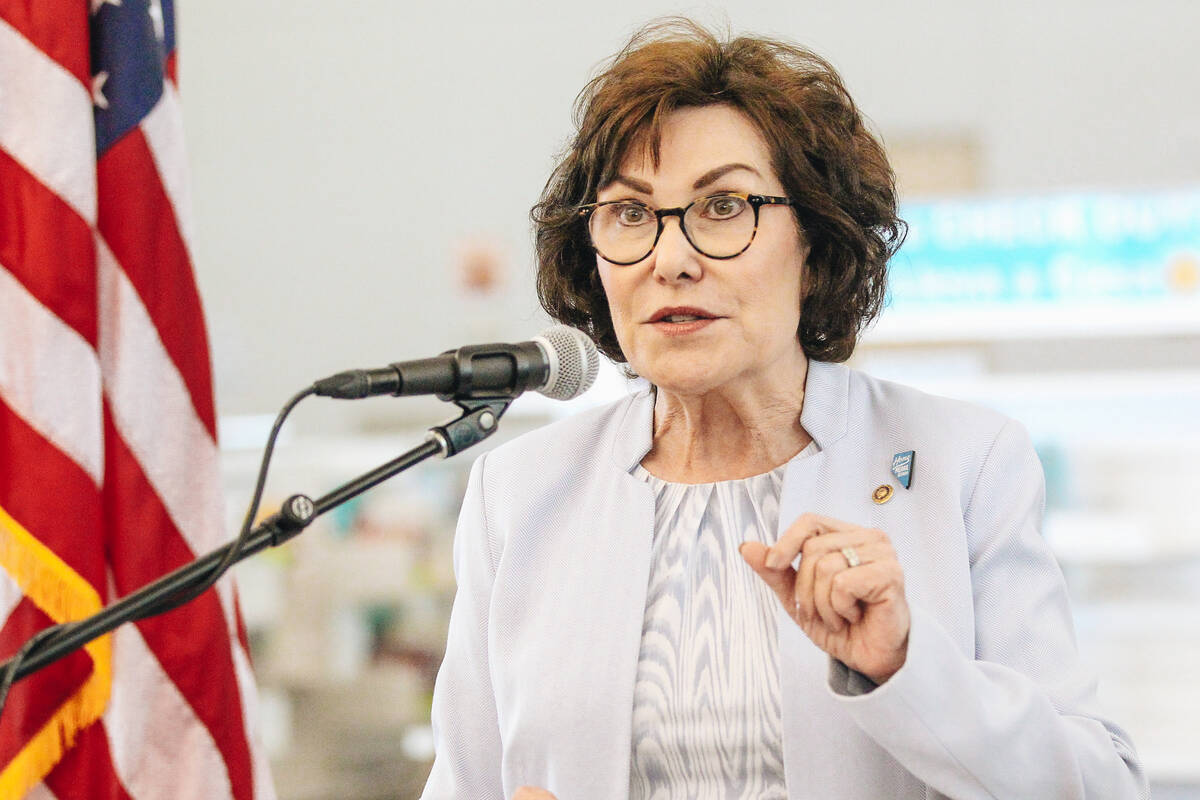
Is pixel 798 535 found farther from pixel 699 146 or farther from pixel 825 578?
pixel 699 146

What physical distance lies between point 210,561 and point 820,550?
511 millimetres

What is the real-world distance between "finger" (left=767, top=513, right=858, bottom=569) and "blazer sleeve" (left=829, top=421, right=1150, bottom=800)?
109 millimetres

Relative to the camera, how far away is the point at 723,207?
1393mm

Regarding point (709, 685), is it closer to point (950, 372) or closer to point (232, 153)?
point (950, 372)

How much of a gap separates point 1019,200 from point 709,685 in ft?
10.7

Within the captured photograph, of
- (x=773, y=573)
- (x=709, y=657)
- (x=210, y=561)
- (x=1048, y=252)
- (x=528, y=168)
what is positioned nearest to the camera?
(x=210, y=561)

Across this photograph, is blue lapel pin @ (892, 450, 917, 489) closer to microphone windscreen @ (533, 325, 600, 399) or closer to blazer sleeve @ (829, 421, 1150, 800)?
blazer sleeve @ (829, 421, 1150, 800)

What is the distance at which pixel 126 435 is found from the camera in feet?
5.53

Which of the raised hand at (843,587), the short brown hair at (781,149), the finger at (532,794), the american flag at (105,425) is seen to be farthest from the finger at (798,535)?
the american flag at (105,425)

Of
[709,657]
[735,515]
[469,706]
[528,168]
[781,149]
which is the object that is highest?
[528,168]

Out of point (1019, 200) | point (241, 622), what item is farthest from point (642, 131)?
point (1019, 200)

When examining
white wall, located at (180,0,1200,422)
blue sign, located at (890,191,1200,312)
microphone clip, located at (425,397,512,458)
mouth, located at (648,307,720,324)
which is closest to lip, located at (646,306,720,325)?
mouth, located at (648,307,720,324)

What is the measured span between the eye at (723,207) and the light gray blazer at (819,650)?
0.24 m

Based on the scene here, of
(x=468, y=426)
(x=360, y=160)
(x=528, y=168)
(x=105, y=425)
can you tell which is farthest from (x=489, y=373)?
(x=360, y=160)
